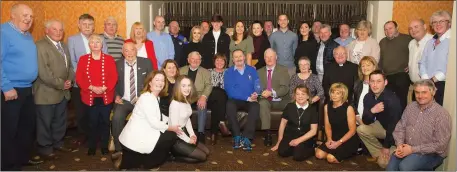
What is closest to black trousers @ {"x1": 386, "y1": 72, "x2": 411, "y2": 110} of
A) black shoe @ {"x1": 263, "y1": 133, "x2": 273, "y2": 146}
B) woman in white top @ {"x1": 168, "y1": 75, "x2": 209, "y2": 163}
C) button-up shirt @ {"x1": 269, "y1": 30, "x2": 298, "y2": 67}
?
button-up shirt @ {"x1": 269, "y1": 30, "x2": 298, "y2": 67}

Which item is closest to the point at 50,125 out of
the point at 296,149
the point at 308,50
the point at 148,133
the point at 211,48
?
the point at 148,133

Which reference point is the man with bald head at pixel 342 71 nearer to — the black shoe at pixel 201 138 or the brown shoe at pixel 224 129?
the brown shoe at pixel 224 129

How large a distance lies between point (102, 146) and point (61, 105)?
0.61 metres

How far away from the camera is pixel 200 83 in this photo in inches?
204

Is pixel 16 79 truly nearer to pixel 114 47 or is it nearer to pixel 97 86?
pixel 97 86

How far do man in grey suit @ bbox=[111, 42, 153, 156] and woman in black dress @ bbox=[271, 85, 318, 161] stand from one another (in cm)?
163

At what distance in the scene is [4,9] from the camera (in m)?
5.29

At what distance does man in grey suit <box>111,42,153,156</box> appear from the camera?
180 inches

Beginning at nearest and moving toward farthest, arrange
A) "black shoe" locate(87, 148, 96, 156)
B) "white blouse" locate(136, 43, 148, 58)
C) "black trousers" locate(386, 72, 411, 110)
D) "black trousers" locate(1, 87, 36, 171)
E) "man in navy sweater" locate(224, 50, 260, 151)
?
"black trousers" locate(1, 87, 36, 171) → "black shoe" locate(87, 148, 96, 156) → "man in navy sweater" locate(224, 50, 260, 151) → "white blouse" locate(136, 43, 148, 58) → "black trousers" locate(386, 72, 411, 110)

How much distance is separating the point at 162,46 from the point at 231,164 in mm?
1995

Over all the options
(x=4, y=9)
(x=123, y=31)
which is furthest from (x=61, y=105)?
(x=123, y=31)

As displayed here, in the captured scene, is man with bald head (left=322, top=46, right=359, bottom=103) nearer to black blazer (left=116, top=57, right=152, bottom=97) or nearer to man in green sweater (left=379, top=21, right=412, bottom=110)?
man in green sweater (left=379, top=21, right=412, bottom=110)

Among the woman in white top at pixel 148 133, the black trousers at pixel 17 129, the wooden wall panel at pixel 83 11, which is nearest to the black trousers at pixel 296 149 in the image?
the woman in white top at pixel 148 133

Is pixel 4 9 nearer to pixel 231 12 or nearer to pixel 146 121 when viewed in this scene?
pixel 146 121
